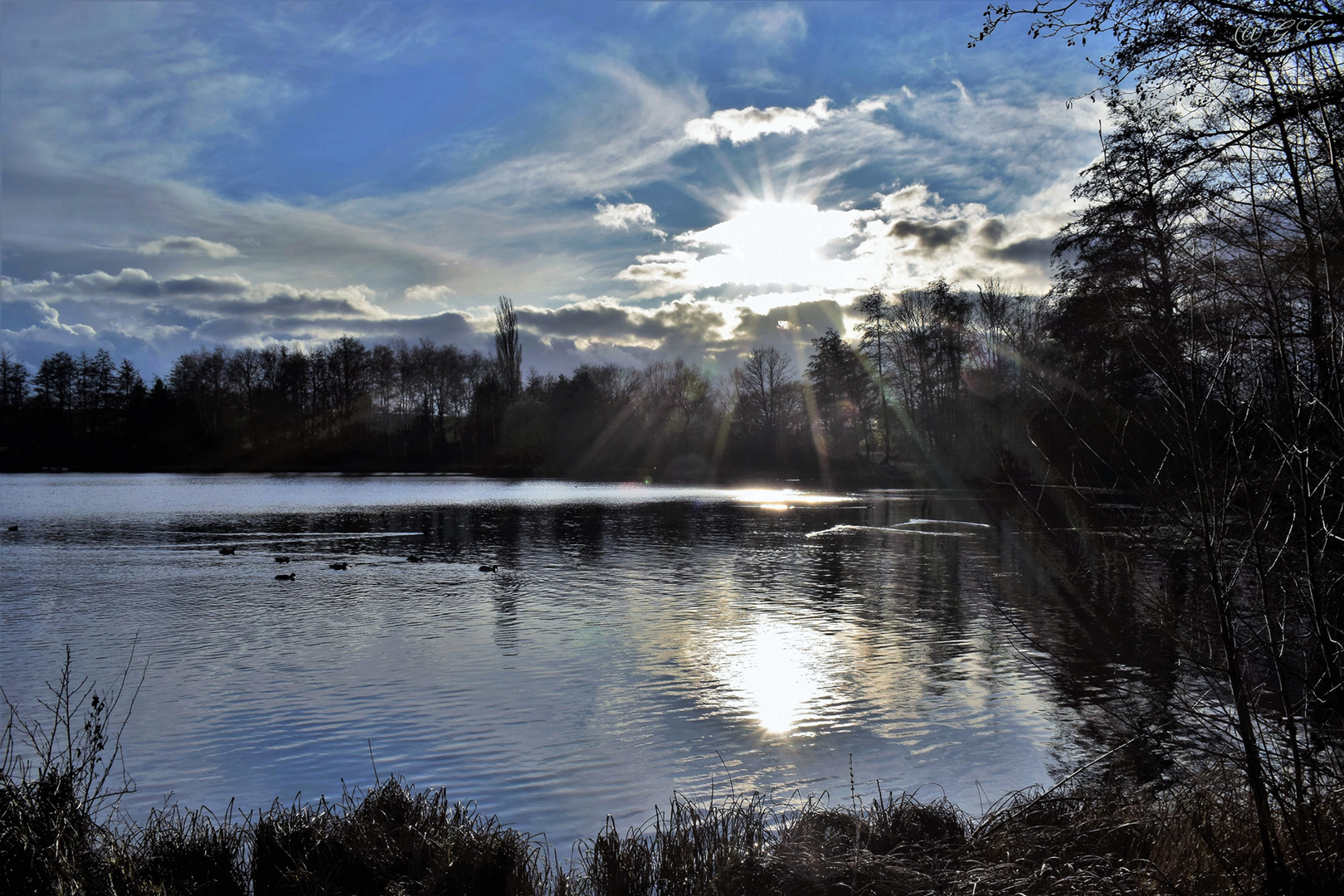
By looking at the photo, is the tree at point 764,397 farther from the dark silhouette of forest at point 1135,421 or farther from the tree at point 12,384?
the tree at point 12,384

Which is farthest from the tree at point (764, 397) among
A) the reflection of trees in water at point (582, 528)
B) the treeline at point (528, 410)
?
the reflection of trees in water at point (582, 528)

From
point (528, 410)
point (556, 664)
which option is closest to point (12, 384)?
point (528, 410)

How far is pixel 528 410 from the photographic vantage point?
81500 millimetres

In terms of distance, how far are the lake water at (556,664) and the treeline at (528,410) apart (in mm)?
36997

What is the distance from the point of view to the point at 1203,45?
5.07m

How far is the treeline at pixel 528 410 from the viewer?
58375 mm

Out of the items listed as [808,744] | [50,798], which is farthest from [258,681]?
[808,744]

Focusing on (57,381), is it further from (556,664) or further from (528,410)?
(556,664)

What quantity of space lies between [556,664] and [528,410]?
7238 centimetres

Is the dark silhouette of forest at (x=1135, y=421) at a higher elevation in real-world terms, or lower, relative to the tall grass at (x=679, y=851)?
higher

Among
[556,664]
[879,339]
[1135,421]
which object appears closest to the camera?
[1135,421]

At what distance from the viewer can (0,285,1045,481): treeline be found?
192 feet

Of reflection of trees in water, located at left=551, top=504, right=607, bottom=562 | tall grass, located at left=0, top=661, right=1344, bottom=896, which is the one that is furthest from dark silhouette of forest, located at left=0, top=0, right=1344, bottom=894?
reflection of trees in water, located at left=551, top=504, right=607, bottom=562

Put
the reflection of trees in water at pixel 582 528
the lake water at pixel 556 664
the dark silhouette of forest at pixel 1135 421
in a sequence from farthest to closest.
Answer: the reflection of trees in water at pixel 582 528 < the lake water at pixel 556 664 < the dark silhouette of forest at pixel 1135 421
